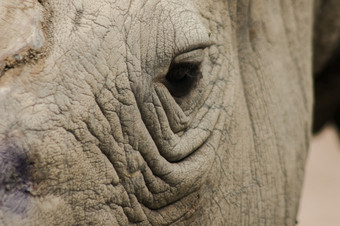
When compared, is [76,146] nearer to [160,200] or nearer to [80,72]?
[80,72]

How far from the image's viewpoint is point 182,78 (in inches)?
71.7

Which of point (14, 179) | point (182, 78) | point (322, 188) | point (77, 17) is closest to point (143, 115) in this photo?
point (182, 78)

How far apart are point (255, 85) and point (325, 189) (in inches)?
225

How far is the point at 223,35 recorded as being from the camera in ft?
6.63

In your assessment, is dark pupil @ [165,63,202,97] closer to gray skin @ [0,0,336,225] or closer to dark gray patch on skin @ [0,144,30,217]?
A: gray skin @ [0,0,336,225]

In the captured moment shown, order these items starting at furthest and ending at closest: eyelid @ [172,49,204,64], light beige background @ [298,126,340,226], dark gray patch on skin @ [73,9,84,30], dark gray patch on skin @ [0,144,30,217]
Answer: light beige background @ [298,126,340,226] → eyelid @ [172,49,204,64] → dark gray patch on skin @ [73,9,84,30] → dark gray patch on skin @ [0,144,30,217]

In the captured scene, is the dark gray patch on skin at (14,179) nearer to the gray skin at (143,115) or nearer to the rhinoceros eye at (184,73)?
the gray skin at (143,115)

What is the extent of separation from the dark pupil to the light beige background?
13.7 ft

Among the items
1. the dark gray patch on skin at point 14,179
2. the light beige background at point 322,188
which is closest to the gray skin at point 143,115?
the dark gray patch on skin at point 14,179

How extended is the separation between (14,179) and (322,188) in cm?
659

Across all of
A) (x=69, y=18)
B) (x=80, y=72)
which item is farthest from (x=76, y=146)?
(x=69, y=18)

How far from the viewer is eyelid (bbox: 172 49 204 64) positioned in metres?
1.79

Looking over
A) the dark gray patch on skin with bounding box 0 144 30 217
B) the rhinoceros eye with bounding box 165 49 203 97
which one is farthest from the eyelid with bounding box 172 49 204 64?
the dark gray patch on skin with bounding box 0 144 30 217

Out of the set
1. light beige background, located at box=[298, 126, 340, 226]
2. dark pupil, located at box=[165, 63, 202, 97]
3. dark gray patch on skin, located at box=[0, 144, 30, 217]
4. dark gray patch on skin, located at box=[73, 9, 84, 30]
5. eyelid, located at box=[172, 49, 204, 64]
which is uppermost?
dark gray patch on skin, located at box=[73, 9, 84, 30]
